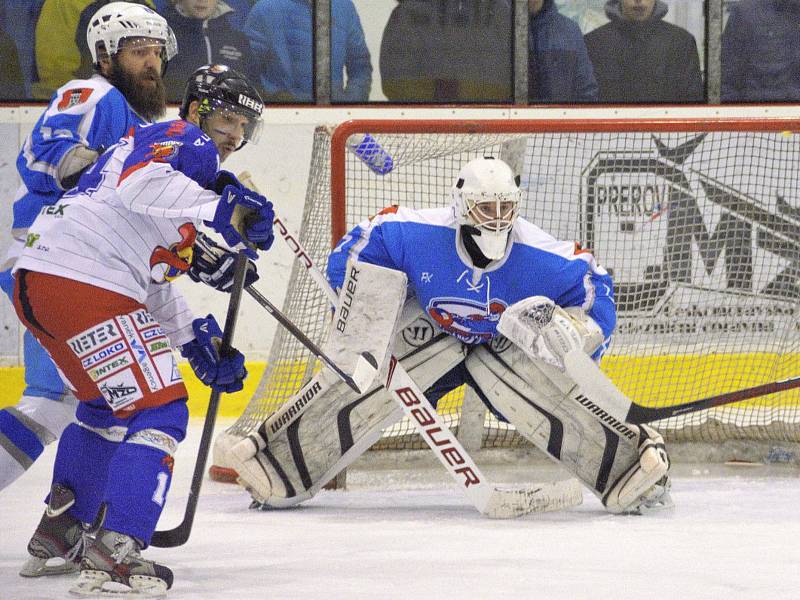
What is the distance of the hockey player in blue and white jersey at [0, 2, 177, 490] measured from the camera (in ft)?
9.24

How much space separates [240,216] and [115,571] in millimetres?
673

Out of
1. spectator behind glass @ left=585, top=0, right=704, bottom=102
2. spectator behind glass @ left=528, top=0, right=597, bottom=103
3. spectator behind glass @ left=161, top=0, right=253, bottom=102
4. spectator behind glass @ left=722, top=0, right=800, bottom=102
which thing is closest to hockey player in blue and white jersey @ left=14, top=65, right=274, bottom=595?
spectator behind glass @ left=161, top=0, right=253, bottom=102

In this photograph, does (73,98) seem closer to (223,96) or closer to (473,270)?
(223,96)

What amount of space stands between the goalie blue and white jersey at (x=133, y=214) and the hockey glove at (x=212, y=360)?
192mm

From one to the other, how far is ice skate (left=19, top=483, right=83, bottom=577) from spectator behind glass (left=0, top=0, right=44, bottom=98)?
280 cm

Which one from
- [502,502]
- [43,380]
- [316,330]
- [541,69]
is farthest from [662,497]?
[541,69]

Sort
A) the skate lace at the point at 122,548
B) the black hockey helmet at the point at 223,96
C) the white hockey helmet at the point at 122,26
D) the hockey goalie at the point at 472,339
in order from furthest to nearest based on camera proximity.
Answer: the hockey goalie at the point at 472,339, the white hockey helmet at the point at 122,26, the black hockey helmet at the point at 223,96, the skate lace at the point at 122,548

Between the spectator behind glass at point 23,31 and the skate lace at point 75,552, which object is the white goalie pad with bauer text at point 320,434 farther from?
the spectator behind glass at point 23,31

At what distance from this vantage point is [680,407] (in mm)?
2832

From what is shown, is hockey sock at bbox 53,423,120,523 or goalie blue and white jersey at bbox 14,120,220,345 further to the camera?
hockey sock at bbox 53,423,120,523

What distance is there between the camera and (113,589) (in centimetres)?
243

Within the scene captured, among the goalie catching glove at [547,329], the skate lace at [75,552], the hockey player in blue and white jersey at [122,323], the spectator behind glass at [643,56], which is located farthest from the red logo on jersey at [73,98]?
the spectator behind glass at [643,56]

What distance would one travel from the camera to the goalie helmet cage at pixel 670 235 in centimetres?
421

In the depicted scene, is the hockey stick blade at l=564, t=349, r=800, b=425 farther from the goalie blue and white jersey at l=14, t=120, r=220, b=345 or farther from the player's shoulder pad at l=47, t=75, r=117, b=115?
the player's shoulder pad at l=47, t=75, r=117, b=115
